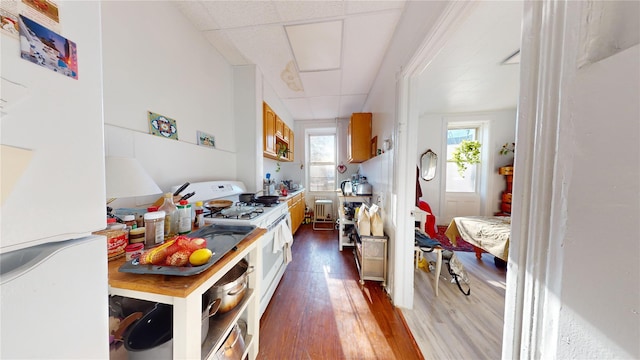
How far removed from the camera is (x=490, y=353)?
1225 millimetres

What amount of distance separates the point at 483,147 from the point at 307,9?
4.12 metres

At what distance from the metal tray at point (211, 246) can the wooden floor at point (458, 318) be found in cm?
147

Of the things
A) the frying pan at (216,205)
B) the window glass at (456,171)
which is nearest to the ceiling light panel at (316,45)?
the frying pan at (216,205)

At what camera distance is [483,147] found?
361 cm

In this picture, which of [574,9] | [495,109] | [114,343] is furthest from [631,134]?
[495,109]

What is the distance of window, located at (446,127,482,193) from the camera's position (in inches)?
147

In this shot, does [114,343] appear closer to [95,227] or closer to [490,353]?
[95,227]

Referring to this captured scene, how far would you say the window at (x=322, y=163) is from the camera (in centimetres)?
424

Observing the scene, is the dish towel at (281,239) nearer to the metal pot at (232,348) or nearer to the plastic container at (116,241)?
the metal pot at (232,348)

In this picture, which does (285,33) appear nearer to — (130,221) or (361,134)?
(361,134)

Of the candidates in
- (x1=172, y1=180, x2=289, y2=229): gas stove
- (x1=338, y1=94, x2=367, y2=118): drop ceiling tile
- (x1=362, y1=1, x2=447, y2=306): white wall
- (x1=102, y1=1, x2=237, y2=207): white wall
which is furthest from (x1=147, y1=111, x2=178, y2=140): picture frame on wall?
(x1=338, y1=94, x2=367, y2=118): drop ceiling tile

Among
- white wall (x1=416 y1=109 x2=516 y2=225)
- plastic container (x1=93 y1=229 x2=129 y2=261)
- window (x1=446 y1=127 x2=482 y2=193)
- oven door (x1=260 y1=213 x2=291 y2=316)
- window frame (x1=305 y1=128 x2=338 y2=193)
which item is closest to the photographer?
plastic container (x1=93 y1=229 x2=129 y2=261)

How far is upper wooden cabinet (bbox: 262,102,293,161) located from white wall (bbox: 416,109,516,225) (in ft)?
9.03

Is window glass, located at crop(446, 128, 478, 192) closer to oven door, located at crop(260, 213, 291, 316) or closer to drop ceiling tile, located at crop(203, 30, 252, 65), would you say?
oven door, located at crop(260, 213, 291, 316)
